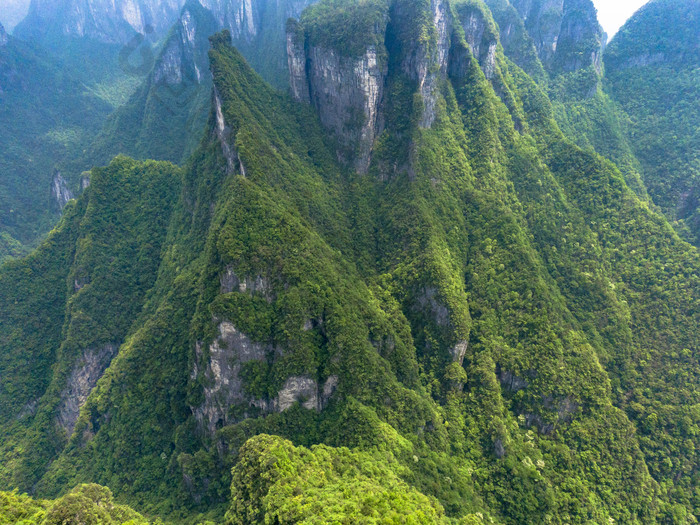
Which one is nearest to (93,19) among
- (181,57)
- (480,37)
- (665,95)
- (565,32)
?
(181,57)

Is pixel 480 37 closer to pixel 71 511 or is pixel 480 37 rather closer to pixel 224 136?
pixel 224 136

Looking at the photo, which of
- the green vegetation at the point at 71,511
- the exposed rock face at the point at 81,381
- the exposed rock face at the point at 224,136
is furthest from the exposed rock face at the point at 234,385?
the exposed rock face at the point at 81,381

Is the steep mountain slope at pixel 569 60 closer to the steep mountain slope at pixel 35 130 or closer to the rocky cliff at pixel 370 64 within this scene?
the rocky cliff at pixel 370 64

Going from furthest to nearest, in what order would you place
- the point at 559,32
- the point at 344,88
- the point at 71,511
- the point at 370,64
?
1. the point at 559,32
2. the point at 344,88
3. the point at 370,64
4. the point at 71,511

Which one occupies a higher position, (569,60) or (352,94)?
(569,60)

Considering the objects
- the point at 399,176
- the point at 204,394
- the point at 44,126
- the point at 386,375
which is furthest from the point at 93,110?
the point at 386,375

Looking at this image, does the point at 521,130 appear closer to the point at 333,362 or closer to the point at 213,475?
the point at 333,362
